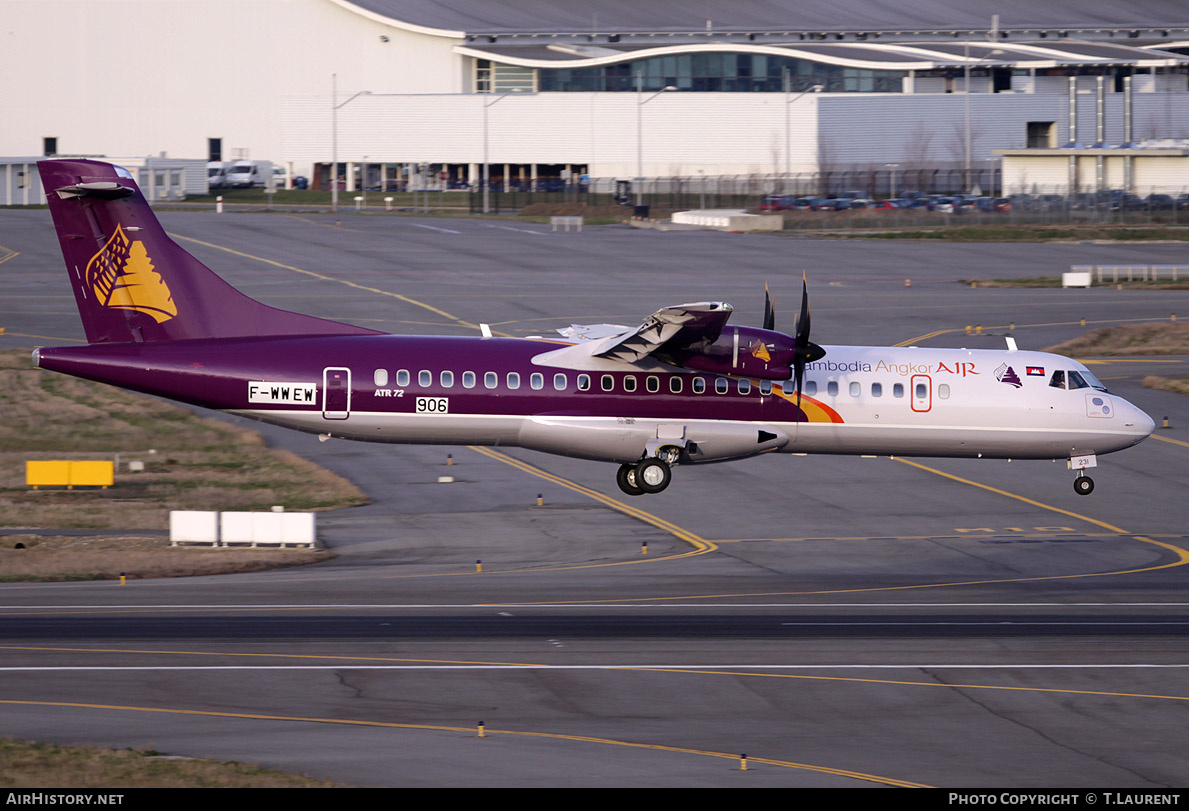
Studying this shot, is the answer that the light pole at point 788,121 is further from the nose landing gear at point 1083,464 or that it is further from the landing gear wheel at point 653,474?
the landing gear wheel at point 653,474

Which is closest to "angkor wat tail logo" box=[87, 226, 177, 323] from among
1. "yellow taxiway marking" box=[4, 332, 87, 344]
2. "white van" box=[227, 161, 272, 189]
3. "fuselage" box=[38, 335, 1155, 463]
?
"fuselage" box=[38, 335, 1155, 463]

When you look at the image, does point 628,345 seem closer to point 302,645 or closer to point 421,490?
point 302,645

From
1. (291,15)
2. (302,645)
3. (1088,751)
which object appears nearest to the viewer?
(1088,751)

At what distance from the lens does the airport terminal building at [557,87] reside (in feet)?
488

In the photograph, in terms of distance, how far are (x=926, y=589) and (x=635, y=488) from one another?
801cm

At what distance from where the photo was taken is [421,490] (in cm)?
5078

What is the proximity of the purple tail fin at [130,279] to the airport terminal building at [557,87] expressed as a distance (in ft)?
353

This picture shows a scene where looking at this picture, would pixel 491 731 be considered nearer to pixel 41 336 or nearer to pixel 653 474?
pixel 653 474

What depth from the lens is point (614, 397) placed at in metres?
36.5

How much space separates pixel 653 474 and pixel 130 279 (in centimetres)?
1392

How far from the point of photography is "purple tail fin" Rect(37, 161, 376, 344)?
35625 millimetres

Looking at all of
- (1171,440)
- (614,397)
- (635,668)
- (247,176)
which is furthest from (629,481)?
(247,176)

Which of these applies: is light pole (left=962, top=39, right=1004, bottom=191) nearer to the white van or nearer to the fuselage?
the white van

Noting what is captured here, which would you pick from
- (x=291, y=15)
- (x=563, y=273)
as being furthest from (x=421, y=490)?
(x=291, y=15)
